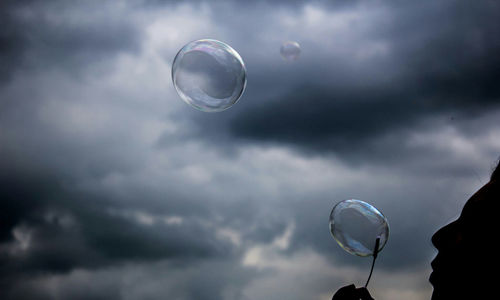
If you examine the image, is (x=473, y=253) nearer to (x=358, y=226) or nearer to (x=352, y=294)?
(x=352, y=294)

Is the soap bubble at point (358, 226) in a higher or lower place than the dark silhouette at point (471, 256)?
higher

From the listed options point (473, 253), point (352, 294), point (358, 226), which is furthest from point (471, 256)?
point (358, 226)

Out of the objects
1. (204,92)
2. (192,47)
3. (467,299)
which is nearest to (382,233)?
(467,299)

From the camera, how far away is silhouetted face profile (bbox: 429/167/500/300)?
4914mm

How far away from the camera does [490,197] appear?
517 cm

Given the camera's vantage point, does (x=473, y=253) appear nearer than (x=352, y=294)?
Yes

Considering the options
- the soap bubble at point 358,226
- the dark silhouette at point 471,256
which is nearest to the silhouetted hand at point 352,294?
the dark silhouette at point 471,256

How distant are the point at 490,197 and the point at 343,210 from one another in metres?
4.65

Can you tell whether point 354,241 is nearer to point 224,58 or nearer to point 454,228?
point 454,228

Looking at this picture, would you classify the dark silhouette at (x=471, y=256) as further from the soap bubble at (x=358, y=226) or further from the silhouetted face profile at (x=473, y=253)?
the soap bubble at (x=358, y=226)

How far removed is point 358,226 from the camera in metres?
9.26

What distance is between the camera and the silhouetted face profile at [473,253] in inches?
193

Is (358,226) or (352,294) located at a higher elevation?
(358,226)

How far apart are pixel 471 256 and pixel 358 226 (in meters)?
4.23
